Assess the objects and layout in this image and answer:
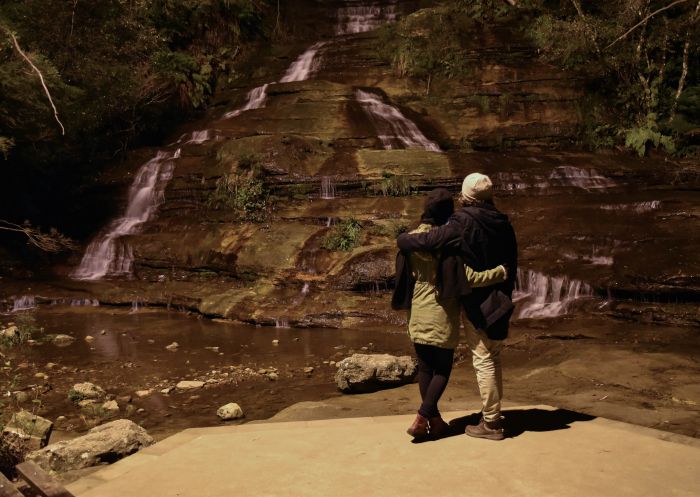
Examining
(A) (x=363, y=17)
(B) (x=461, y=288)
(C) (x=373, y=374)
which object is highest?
(A) (x=363, y=17)

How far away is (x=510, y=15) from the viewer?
867 inches

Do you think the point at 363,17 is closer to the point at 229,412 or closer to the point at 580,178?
the point at 580,178

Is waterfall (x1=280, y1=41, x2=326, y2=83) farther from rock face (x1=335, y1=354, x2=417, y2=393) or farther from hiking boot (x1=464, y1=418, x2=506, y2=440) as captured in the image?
hiking boot (x1=464, y1=418, x2=506, y2=440)

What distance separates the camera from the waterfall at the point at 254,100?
19125 millimetres

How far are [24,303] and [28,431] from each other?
337 inches

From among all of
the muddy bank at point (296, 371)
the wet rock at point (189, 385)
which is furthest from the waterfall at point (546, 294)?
the wet rock at point (189, 385)

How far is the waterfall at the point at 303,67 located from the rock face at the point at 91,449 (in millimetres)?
17619

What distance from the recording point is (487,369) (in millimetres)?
4082

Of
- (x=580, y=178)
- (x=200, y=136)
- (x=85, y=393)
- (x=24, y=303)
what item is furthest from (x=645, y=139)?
(x=24, y=303)

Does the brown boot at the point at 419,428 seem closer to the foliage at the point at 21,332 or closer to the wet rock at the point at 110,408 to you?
the wet rock at the point at 110,408

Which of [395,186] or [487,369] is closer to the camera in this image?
[487,369]

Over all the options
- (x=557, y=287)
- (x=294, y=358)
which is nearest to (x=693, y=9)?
(x=557, y=287)

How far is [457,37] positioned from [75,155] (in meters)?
13.6

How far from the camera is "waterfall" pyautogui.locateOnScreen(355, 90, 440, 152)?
16609 millimetres
